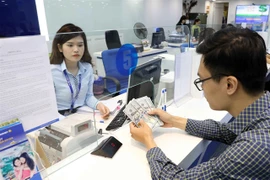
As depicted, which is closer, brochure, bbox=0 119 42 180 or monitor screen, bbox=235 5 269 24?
brochure, bbox=0 119 42 180

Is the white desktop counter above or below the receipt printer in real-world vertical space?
below

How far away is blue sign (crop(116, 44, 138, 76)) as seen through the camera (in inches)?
127

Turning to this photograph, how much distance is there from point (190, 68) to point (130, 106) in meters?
0.81

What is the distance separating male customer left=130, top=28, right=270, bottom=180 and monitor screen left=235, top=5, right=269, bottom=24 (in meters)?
10.5

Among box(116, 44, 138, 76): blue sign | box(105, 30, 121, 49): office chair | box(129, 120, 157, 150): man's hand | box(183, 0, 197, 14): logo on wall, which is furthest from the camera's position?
box(183, 0, 197, 14): logo on wall

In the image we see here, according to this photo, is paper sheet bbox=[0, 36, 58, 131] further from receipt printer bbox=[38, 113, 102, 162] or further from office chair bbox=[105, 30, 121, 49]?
office chair bbox=[105, 30, 121, 49]

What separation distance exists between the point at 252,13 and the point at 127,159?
1150 cm

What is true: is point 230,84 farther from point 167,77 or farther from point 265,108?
point 167,77

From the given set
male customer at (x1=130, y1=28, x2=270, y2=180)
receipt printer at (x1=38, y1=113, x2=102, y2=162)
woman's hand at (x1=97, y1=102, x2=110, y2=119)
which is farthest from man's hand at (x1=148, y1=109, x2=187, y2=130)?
woman's hand at (x1=97, y1=102, x2=110, y2=119)

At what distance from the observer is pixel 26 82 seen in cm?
77

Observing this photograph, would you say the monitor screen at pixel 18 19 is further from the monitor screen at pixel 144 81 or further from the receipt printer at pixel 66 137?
the monitor screen at pixel 144 81

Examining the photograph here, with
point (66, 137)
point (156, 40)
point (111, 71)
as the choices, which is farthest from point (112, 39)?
point (66, 137)

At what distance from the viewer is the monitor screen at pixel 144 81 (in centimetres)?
139

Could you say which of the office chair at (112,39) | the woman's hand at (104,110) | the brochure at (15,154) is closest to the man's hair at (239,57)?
the brochure at (15,154)
